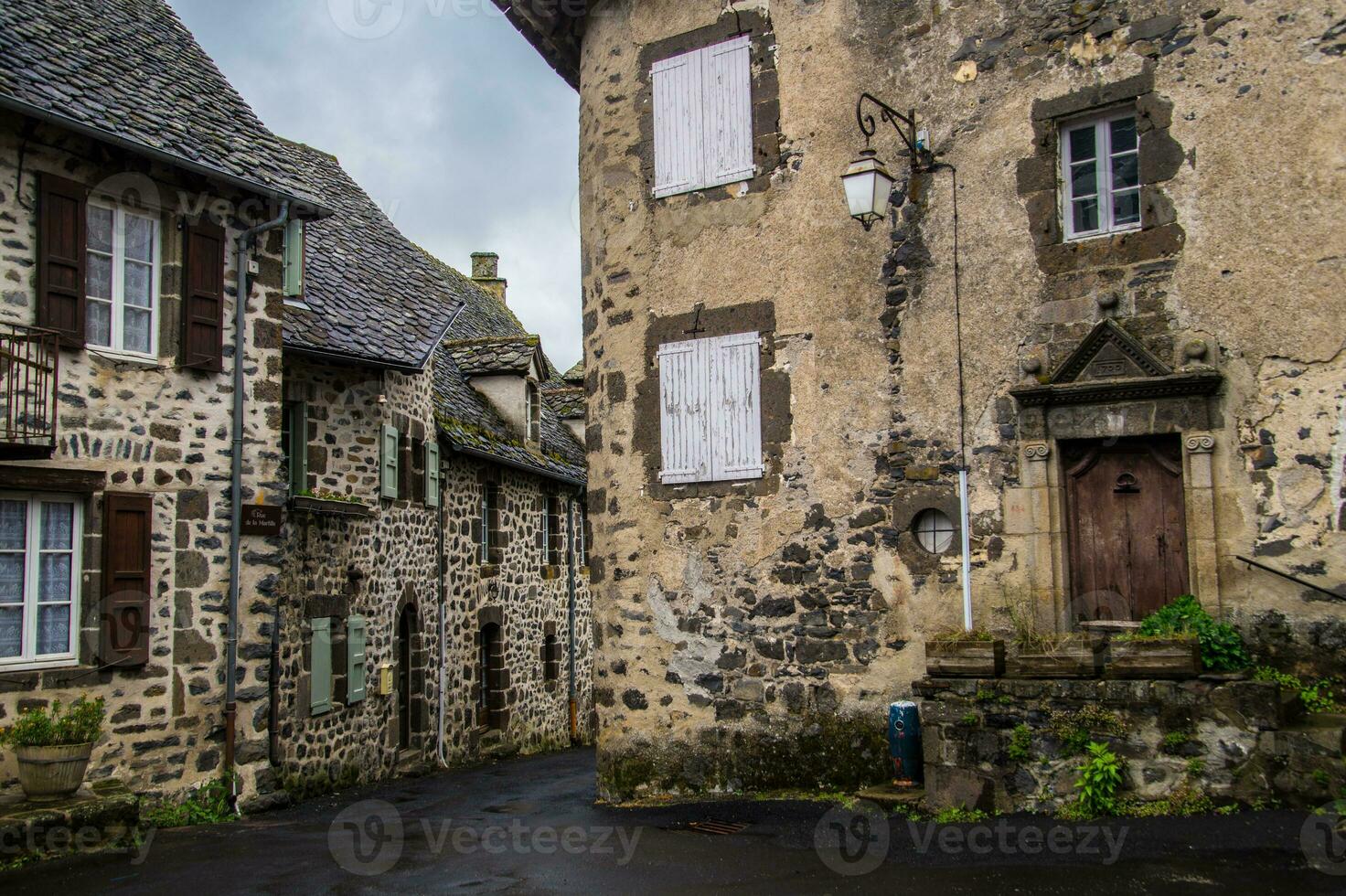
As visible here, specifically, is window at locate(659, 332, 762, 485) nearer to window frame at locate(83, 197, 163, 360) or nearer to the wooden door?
the wooden door

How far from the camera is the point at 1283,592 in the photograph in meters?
8.38

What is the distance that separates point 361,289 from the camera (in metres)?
15.7

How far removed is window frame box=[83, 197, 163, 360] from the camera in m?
10.4

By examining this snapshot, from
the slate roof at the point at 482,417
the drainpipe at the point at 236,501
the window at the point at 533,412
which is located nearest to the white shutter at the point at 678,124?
the drainpipe at the point at 236,501

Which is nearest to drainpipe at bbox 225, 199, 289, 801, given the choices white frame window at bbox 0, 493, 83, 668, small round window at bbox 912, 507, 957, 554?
white frame window at bbox 0, 493, 83, 668

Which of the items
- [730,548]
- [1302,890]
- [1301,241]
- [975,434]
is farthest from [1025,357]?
[1302,890]

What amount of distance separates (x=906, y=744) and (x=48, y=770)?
6563 mm

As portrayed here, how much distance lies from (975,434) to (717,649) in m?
3.04

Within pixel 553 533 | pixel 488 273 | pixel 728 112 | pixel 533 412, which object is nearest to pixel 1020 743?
pixel 728 112

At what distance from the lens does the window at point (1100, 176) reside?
9.26 m

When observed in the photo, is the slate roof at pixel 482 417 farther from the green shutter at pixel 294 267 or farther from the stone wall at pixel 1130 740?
the stone wall at pixel 1130 740

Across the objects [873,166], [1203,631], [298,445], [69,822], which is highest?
[873,166]

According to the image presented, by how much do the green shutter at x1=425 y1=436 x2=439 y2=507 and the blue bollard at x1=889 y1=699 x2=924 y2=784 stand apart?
908 cm

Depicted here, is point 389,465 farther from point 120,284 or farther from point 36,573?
point 36,573
